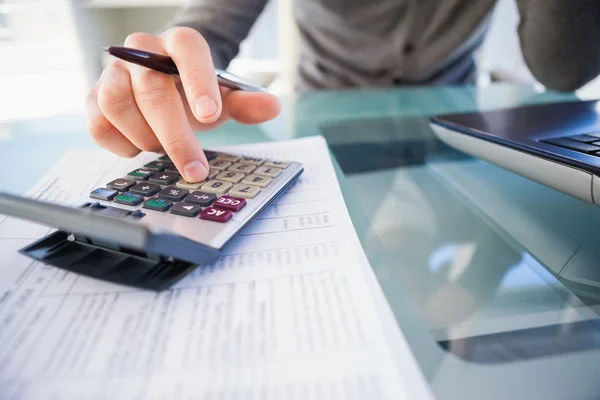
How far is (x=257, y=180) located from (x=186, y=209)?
0.06 metres

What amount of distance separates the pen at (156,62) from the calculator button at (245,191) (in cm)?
11

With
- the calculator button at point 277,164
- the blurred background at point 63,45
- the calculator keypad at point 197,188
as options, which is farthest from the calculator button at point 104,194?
the blurred background at point 63,45

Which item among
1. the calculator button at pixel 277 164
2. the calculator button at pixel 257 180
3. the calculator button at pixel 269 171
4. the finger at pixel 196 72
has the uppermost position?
the finger at pixel 196 72

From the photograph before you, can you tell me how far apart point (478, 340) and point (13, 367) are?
199 mm

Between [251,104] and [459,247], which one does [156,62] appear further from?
[459,247]

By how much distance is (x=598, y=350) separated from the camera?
0.65 feet

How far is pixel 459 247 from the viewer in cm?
28

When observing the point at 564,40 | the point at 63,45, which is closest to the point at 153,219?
the point at 564,40

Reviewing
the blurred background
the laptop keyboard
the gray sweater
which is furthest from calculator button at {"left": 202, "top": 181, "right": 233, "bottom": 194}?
the blurred background

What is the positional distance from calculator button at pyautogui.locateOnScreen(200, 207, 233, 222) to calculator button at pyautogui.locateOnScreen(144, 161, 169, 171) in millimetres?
84

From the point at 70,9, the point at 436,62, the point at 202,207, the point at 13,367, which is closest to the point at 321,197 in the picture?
the point at 202,207

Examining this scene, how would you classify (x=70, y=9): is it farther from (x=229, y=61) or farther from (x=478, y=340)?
(x=478, y=340)

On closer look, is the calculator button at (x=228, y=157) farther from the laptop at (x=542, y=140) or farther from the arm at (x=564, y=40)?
the arm at (x=564, y=40)

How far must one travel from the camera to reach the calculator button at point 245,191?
0.93ft
